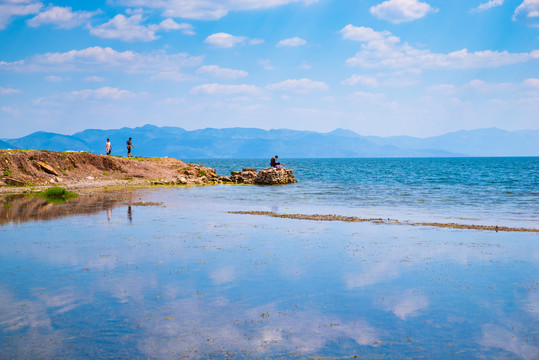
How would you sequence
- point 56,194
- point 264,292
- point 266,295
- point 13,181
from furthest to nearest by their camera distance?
point 13,181
point 56,194
point 264,292
point 266,295

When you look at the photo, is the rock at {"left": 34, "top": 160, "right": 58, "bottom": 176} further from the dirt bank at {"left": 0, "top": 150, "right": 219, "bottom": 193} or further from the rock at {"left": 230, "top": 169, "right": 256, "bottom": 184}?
the rock at {"left": 230, "top": 169, "right": 256, "bottom": 184}

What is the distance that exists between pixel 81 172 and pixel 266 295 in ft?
143

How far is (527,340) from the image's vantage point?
344 inches

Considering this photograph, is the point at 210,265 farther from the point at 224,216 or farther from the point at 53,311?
the point at 224,216

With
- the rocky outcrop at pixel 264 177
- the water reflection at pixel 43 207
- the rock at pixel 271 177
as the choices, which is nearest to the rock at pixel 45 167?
the water reflection at pixel 43 207

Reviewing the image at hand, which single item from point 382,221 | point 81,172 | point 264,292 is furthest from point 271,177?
point 264,292

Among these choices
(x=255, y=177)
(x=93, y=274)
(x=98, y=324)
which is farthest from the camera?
(x=255, y=177)

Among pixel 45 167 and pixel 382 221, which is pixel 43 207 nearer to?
pixel 45 167

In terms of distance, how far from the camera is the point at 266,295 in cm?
1135

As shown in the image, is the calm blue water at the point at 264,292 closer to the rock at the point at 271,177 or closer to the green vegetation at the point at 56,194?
the green vegetation at the point at 56,194

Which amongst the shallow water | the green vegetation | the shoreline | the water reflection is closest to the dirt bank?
the green vegetation

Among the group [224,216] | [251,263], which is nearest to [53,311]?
[251,263]

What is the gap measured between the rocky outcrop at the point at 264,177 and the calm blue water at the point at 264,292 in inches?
1404

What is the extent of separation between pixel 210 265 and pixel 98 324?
17.3 feet
